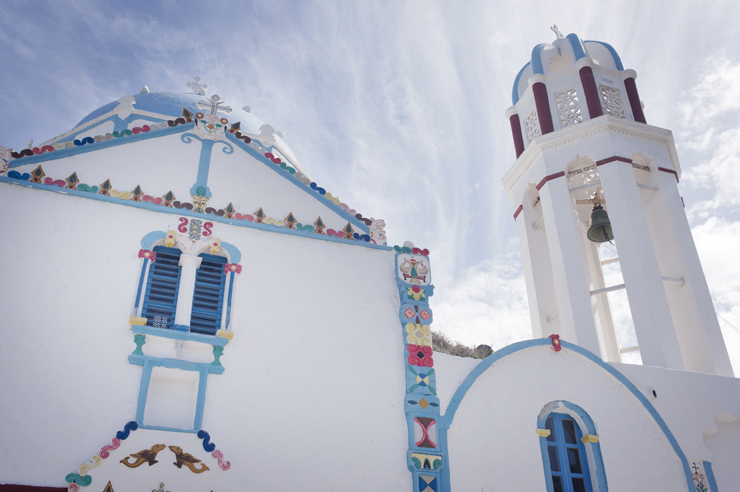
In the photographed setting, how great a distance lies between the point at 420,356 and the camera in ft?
31.3

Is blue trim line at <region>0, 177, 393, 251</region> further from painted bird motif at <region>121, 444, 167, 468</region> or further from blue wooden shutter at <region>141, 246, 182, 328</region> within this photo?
painted bird motif at <region>121, 444, 167, 468</region>

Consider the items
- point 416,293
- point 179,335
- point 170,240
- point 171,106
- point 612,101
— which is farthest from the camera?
point 612,101

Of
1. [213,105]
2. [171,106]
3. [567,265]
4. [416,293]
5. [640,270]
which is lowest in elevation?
[416,293]

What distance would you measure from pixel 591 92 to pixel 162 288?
1040 cm

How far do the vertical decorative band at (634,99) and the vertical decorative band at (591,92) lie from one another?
0.95 meters

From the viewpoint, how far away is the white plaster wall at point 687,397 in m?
9.89

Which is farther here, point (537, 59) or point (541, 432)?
point (537, 59)

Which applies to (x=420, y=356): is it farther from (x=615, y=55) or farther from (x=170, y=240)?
(x=615, y=55)

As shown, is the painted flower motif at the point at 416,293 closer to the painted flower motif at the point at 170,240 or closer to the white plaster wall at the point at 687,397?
the white plaster wall at the point at 687,397

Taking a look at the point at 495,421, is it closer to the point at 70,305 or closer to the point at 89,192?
the point at 70,305

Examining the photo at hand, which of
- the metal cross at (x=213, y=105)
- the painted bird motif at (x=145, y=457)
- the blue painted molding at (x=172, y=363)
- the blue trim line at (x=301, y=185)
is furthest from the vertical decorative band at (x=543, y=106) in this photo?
the painted bird motif at (x=145, y=457)

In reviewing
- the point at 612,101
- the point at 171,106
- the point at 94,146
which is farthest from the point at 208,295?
the point at 612,101

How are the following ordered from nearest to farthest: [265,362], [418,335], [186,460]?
[186,460]
[265,362]
[418,335]

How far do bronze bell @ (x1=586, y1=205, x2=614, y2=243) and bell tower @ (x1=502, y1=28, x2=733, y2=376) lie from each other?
21mm
